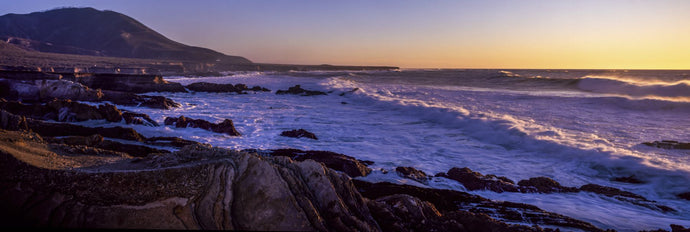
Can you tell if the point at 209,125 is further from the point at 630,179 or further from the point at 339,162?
the point at 630,179

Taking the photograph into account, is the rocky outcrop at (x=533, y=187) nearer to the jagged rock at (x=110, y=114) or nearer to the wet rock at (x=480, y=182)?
the wet rock at (x=480, y=182)

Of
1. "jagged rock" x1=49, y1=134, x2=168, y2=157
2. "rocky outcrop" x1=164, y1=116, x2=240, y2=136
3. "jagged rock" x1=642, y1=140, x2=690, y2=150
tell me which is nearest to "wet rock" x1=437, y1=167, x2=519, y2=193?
"jagged rock" x1=49, y1=134, x2=168, y2=157

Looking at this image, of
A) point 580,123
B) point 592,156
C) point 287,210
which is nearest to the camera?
point 287,210

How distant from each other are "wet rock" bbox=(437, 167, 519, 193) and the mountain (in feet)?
360

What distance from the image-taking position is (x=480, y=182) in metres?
5.22

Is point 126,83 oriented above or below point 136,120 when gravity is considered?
above

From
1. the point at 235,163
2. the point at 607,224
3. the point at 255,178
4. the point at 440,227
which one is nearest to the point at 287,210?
the point at 255,178

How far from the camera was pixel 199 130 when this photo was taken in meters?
8.80

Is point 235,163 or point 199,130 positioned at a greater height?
point 235,163

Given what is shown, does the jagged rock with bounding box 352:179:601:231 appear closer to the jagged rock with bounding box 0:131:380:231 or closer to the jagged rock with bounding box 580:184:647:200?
the jagged rock with bounding box 0:131:380:231

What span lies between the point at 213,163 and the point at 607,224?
4.46 m

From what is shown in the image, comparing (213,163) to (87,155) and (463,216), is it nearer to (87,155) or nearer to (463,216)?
(87,155)

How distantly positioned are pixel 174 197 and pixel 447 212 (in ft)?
8.41

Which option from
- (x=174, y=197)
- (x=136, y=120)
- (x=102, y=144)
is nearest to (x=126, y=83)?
(x=136, y=120)
